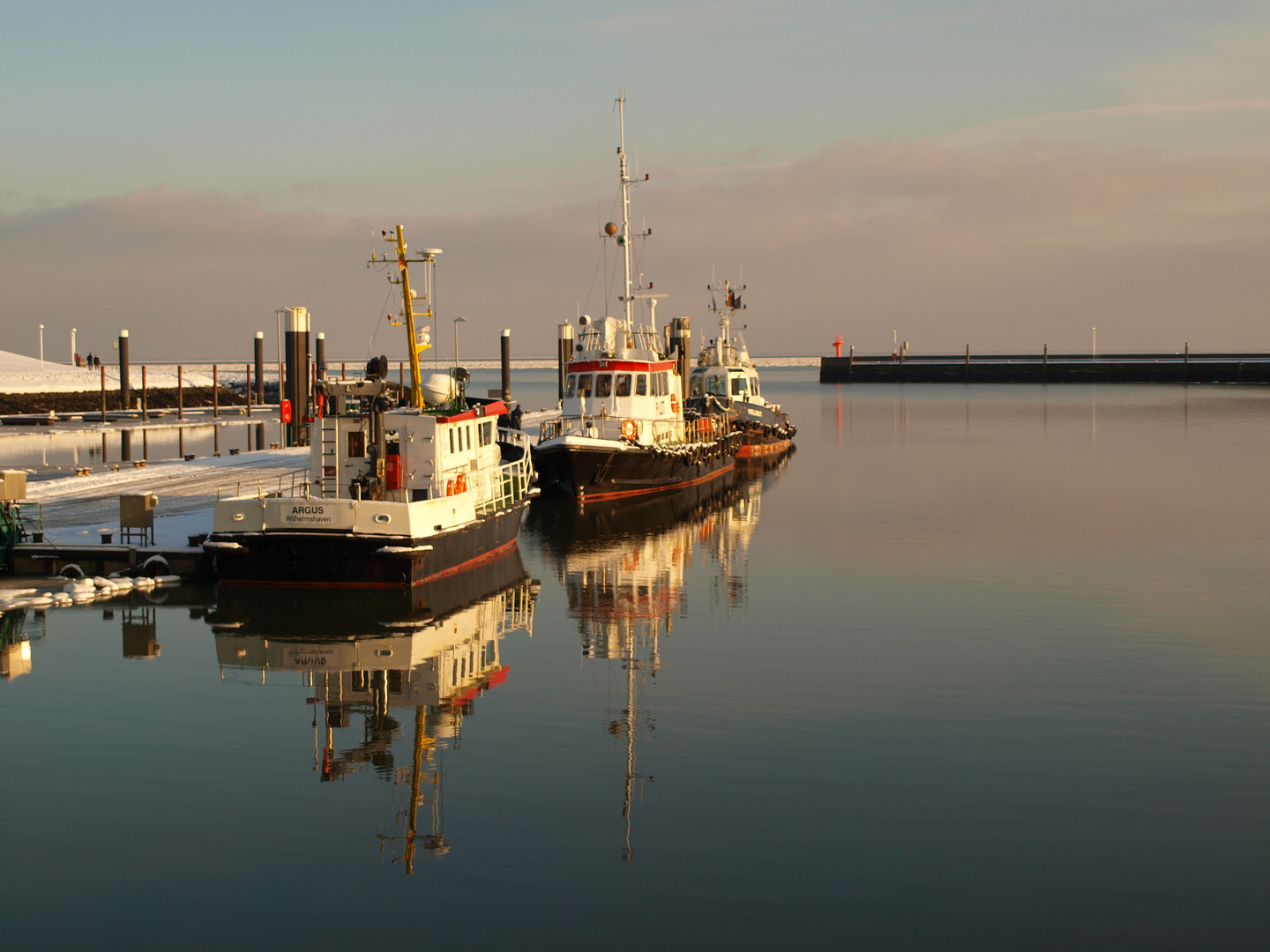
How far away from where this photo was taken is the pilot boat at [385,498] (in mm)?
21422

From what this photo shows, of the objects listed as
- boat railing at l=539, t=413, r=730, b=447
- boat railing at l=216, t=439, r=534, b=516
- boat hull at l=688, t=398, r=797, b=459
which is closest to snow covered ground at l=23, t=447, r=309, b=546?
boat railing at l=216, t=439, r=534, b=516

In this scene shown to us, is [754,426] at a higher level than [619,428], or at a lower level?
lower

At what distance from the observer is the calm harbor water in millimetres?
9922

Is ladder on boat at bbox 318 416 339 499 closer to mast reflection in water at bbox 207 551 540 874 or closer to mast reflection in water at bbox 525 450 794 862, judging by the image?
mast reflection in water at bbox 207 551 540 874

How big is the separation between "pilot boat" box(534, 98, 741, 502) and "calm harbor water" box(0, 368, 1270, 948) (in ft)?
31.7

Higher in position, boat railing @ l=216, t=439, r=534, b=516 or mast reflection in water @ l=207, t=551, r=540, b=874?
boat railing @ l=216, t=439, r=534, b=516

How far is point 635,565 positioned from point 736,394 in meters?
34.6

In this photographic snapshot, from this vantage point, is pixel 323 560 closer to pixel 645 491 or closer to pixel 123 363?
pixel 645 491

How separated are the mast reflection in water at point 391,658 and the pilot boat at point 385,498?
1.95 ft

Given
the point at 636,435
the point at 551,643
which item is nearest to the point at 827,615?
the point at 551,643

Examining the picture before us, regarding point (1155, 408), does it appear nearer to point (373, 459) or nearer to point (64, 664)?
point (373, 459)

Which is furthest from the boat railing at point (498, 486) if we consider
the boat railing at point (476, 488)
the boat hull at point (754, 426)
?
the boat hull at point (754, 426)

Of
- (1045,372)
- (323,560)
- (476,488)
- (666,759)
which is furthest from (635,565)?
(1045,372)

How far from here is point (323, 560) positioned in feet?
71.1
